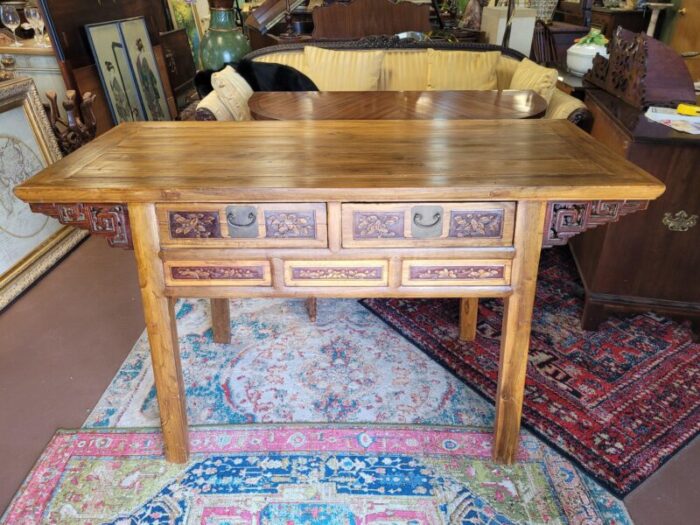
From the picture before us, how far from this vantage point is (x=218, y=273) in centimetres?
125

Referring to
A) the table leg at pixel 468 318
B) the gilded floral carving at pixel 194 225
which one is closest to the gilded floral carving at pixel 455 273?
the gilded floral carving at pixel 194 225

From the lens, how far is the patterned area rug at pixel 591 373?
158 centimetres

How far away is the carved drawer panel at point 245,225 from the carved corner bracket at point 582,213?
20.6 inches

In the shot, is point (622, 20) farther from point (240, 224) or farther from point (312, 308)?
point (240, 224)

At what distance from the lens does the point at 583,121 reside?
231 cm

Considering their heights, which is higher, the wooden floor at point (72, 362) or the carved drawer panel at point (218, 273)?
the carved drawer panel at point (218, 273)

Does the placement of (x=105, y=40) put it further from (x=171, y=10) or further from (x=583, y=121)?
(x=583, y=121)

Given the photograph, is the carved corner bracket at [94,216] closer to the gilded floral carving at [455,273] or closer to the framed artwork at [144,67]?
the gilded floral carving at [455,273]

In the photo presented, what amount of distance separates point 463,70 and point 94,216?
290 centimetres

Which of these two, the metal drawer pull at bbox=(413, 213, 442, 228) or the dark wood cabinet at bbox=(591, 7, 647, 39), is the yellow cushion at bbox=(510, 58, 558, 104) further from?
the dark wood cabinet at bbox=(591, 7, 647, 39)

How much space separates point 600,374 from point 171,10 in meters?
6.19

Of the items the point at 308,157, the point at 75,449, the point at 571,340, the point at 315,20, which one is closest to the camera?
the point at 308,157

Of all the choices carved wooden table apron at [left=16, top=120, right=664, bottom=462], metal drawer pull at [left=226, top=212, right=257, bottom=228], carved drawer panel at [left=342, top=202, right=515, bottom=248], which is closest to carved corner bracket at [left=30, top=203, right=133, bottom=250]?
carved wooden table apron at [left=16, top=120, right=664, bottom=462]

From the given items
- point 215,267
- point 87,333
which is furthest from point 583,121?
point 87,333
